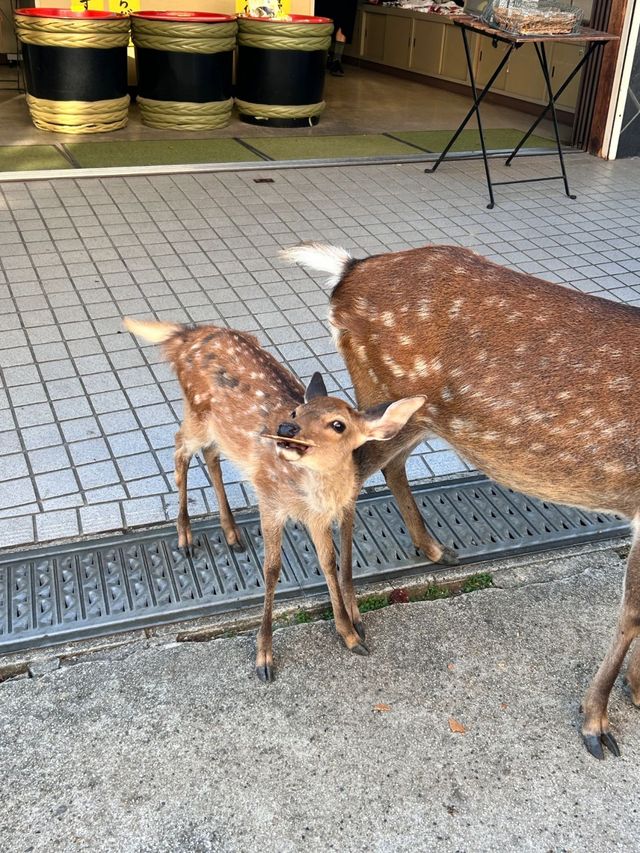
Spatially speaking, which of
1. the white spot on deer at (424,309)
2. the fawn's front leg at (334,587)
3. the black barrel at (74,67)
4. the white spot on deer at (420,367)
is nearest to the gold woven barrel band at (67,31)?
the black barrel at (74,67)

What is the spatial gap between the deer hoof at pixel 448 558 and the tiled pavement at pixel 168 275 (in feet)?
1.92

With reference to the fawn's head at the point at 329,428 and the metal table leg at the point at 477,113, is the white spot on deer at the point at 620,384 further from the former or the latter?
the metal table leg at the point at 477,113

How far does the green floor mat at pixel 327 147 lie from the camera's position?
7946 millimetres

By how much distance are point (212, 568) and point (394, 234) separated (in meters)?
3.72

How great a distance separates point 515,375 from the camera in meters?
2.61

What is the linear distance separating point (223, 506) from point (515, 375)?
3.93 feet

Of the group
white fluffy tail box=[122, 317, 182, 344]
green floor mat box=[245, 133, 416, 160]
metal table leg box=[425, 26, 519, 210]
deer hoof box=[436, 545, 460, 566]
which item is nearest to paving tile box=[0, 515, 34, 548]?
white fluffy tail box=[122, 317, 182, 344]

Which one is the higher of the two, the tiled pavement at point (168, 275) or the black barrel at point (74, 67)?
the black barrel at point (74, 67)

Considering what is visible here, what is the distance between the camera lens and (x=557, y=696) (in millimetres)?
2688

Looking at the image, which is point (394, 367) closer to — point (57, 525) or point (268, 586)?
point (268, 586)

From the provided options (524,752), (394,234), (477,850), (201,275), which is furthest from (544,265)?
(477,850)

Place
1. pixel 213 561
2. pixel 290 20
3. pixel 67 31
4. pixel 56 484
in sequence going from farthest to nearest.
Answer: pixel 290 20, pixel 67 31, pixel 56 484, pixel 213 561

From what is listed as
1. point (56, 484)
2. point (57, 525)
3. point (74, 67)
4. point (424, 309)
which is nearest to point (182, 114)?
point (74, 67)

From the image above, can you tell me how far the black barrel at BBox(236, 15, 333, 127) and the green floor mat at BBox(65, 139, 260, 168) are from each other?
81 centimetres
